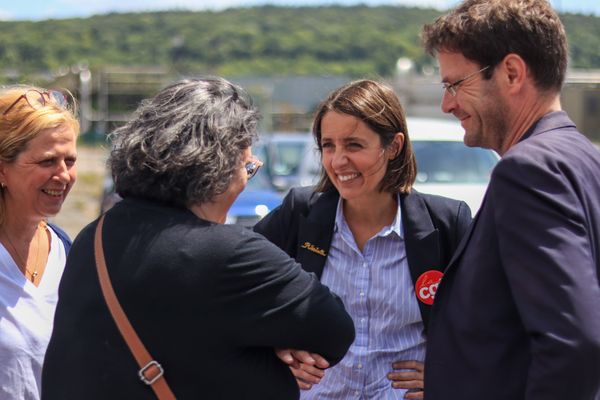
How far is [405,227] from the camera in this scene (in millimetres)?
2932

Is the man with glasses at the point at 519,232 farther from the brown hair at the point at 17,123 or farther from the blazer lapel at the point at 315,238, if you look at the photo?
the brown hair at the point at 17,123

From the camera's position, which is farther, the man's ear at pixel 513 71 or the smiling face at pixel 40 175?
the smiling face at pixel 40 175

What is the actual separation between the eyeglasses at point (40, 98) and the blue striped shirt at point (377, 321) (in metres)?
1.23

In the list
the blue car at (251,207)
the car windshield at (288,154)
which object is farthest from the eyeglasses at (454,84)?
the car windshield at (288,154)

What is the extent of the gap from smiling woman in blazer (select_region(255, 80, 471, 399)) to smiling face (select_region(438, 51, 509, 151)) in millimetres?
691

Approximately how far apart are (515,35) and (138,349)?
1.26 meters

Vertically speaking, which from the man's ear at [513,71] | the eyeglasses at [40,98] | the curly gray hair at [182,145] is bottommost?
the eyeglasses at [40,98]

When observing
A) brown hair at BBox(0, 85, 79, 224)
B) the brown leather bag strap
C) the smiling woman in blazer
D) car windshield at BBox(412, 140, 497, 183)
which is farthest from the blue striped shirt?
car windshield at BBox(412, 140, 497, 183)

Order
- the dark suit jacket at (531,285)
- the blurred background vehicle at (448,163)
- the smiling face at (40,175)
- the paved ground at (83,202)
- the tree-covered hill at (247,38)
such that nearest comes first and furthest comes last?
1. the dark suit jacket at (531,285)
2. the smiling face at (40,175)
3. the blurred background vehicle at (448,163)
4. the paved ground at (83,202)
5. the tree-covered hill at (247,38)

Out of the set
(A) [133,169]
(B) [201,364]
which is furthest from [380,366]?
(A) [133,169]

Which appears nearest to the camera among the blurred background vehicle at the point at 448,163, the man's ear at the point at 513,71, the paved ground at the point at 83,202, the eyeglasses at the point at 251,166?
the man's ear at the point at 513,71

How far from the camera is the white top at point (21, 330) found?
2635 millimetres

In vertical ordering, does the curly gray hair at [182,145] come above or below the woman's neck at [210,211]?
above

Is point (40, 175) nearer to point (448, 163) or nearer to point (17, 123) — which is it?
point (17, 123)
